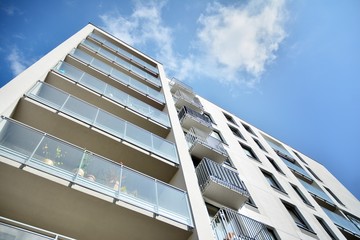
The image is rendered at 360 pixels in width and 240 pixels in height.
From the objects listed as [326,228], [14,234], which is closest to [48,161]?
[14,234]

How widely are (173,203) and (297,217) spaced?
1063cm

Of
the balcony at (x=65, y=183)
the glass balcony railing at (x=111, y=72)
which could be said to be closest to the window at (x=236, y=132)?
the glass balcony railing at (x=111, y=72)

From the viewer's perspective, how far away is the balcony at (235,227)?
9174 millimetres

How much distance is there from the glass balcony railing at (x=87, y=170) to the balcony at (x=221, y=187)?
3.60 m

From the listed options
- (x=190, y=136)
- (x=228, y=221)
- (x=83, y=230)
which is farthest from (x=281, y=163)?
(x=83, y=230)

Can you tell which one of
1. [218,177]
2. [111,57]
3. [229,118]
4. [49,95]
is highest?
[229,118]

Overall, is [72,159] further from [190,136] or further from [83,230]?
[190,136]

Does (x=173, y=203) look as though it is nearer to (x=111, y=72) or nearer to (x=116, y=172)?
(x=116, y=172)

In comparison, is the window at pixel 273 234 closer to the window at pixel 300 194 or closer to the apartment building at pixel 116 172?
the apartment building at pixel 116 172

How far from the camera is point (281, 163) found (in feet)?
69.9

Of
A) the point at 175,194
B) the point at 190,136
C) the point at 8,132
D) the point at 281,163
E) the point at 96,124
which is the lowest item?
the point at 175,194

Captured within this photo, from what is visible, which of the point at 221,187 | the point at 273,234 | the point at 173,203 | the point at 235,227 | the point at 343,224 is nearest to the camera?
the point at 173,203

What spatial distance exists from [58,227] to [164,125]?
672 centimetres

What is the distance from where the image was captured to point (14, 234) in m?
4.47
